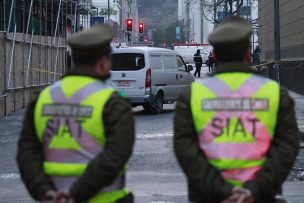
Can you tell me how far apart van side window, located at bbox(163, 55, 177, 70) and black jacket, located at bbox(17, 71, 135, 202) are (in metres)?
16.6

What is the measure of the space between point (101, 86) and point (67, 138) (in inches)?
13.6

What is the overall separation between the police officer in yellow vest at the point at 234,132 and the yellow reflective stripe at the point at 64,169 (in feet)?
1.79

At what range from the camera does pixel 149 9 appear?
166m

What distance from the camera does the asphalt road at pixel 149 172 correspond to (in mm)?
8617

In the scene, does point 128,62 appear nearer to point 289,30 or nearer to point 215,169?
point 215,169

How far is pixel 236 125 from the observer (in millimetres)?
3639

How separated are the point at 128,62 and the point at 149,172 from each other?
29.8 ft

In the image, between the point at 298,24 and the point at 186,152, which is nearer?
the point at 186,152

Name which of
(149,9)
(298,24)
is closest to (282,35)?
(298,24)

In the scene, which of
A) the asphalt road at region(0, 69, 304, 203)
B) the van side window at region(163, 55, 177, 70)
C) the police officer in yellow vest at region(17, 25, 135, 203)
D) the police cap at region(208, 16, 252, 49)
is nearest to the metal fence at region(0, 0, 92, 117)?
the asphalt road at region(0, 69, 304, 203)

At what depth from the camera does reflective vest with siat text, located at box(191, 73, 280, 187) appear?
3.61 meters

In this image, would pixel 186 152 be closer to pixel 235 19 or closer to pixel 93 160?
pixel 93 160

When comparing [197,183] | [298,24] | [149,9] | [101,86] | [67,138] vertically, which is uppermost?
[149,9]

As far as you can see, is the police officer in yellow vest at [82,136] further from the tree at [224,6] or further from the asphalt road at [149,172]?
the tree at [224,6]
